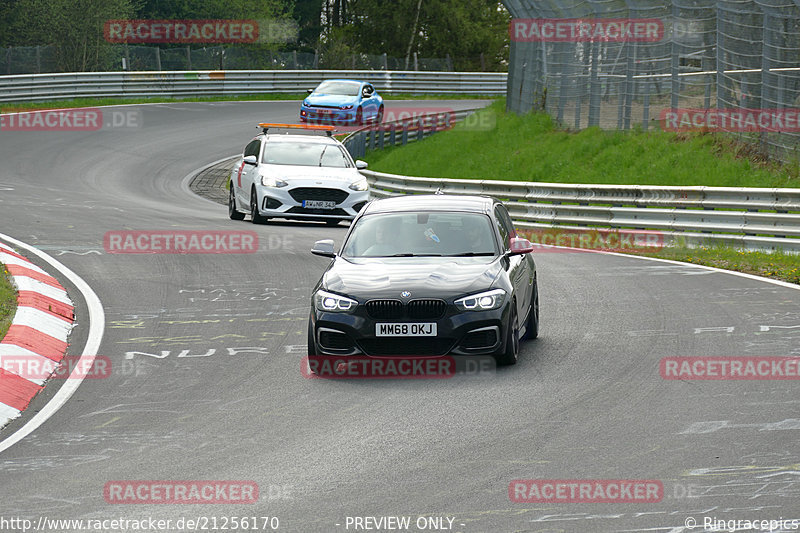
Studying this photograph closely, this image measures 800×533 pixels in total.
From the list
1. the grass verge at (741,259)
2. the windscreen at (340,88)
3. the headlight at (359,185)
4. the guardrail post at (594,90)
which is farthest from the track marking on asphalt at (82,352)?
the windscreen at (340,88)

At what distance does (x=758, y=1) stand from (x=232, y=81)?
1309 inches

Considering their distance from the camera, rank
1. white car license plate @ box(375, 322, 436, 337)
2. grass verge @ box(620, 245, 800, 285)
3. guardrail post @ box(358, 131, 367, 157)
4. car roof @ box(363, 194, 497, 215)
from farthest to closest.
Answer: guardrail post @ box(358, 131, 367, 157) < grass verge @ box(620, 245, 800, 285) < car roof @ box(363, 194, 497, 215) < white car license plate @ box(375, 322, 436, 337)

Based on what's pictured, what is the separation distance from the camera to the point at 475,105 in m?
52.6

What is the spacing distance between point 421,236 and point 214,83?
140 feet

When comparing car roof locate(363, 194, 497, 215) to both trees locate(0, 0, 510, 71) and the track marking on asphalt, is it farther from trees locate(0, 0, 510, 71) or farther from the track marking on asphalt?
trees locate(0, 0, 510, 71)

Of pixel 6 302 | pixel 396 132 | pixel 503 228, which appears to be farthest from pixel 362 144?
pixel 503 228

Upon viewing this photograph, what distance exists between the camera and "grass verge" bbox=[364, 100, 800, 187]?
2403cm

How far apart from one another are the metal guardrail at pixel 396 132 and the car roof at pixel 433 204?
25599mm

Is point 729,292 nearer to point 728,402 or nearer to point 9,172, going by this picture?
point 728,402

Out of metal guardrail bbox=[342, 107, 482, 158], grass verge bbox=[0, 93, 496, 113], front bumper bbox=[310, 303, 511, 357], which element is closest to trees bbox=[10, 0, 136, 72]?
grass verge bbox=[0, 93, 496, 113]

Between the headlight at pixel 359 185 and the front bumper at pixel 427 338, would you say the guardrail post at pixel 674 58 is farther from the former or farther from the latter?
the front bumper at pixel 427 338

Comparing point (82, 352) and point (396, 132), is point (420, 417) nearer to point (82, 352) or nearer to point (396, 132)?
point (82, 352)

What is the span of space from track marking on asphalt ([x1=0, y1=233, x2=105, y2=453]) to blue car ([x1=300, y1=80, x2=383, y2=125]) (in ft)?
82.2

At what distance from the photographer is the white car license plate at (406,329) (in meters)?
9.68
